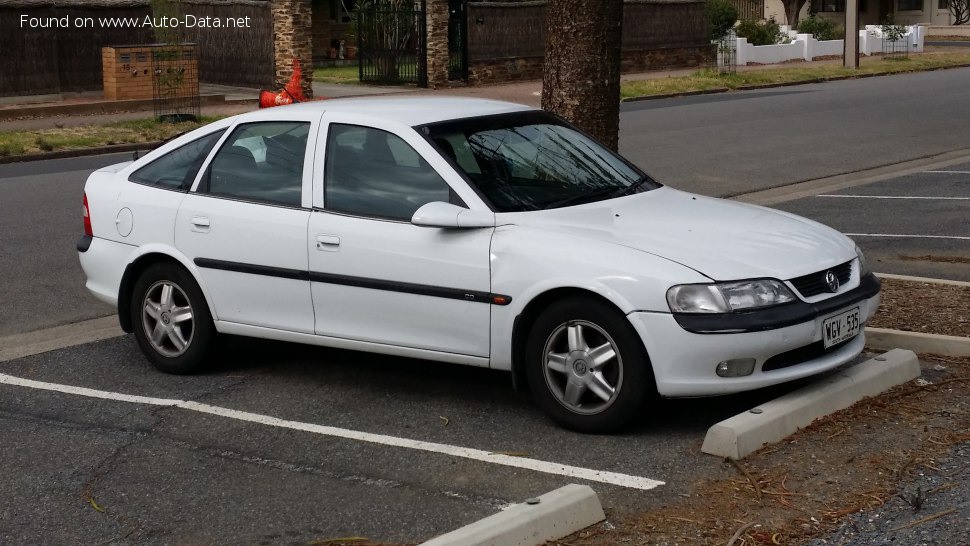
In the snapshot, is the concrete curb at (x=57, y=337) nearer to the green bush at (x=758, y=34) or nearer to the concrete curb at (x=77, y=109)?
the concrete curb at (x=77, y=109)

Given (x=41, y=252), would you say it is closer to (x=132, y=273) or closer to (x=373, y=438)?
(x=132, y=273)

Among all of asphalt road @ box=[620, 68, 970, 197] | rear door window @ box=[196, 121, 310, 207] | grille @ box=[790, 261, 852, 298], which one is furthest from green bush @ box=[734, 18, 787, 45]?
grille @ box=[790, 261, 852, 298]

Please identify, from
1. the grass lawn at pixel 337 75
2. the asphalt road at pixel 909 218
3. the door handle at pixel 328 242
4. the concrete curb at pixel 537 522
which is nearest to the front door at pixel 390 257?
the door handle at pixel 328 242

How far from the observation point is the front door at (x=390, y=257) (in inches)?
245

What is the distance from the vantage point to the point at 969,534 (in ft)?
15.1

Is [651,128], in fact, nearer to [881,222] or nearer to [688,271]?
[881,222]

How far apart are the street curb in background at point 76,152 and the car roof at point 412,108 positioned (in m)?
13.6

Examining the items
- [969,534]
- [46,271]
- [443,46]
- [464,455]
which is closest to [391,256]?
[464,455]

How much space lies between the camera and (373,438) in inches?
239

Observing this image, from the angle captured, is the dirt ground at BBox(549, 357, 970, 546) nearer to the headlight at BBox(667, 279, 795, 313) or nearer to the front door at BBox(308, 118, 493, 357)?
the headlight at BBox(667, 279, 795, 313)

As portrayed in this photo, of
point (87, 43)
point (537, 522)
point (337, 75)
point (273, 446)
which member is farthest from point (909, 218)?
point (337, 75)

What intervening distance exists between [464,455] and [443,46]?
90.4 feet

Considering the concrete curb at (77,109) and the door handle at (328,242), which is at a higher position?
the concrete curb at (77,109)

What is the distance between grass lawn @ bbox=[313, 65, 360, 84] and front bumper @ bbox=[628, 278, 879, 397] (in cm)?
2865
